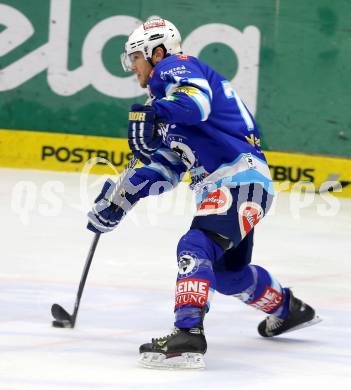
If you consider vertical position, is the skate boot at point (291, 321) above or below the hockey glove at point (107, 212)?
below

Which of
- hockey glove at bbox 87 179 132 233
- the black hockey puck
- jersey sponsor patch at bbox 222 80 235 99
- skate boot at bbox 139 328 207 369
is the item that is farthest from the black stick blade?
jersey sponsor patch at bbox 222 80 235 99

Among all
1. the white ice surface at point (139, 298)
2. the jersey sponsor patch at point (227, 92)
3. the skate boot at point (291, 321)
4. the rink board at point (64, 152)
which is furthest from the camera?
the rink board at point (64, 152)

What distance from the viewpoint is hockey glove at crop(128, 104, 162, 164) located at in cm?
462

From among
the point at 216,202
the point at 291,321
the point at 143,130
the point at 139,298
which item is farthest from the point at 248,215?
the point at 139,298

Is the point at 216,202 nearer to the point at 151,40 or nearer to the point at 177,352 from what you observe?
the point at 177,352

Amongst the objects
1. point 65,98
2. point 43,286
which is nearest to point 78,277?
point 43,286

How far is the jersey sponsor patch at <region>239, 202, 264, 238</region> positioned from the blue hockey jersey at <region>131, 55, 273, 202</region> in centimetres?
10

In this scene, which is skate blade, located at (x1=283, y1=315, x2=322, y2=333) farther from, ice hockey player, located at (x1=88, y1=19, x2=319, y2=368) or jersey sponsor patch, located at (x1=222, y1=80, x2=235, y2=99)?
jersey sponsor patch, located at (x1=222, y1=80, x2=235, y2=99)

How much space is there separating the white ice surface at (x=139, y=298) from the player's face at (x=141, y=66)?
3.39ft

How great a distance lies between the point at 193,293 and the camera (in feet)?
15.0

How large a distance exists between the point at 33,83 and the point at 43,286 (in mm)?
4856

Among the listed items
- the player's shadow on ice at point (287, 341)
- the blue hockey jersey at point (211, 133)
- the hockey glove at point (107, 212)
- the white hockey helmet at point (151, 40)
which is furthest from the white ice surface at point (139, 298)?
the white hockey helmet at point (151, 40)

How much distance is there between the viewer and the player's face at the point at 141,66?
501 centimetres

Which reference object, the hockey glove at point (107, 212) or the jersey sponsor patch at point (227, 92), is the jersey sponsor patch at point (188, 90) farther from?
the hockey glove at point (107, 212)
